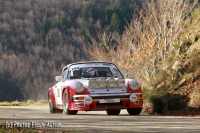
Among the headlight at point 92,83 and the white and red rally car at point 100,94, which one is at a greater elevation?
the headlight at point 92,83

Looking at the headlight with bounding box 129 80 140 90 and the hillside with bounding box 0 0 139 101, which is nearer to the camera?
the headlight with bounding box 129 80 140 90

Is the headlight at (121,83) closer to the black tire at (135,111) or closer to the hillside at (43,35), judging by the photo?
the black tire at (135,111)

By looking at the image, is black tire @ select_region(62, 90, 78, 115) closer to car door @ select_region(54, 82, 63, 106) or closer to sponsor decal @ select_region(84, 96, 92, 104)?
car door @ select_region(54, 82, 63, 106)

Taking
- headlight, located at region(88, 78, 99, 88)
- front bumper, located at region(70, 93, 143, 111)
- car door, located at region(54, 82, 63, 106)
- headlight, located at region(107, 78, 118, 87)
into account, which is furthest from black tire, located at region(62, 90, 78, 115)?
headlight, located at region(107, 78, 118, 87)

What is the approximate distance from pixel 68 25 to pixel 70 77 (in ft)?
473

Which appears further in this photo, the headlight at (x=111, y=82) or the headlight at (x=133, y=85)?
the headlight at (x=133, y=85)

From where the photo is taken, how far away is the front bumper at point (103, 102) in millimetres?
15891

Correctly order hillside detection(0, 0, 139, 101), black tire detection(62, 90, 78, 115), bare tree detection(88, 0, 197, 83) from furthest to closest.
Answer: hillside detection(0, 0, 139, 101), bare tree detection(88, 0, 197, 83), black tire detection(62, 90, 78, 115)

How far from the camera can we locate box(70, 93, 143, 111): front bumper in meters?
15.9

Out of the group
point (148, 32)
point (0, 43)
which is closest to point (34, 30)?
point (0, 43)

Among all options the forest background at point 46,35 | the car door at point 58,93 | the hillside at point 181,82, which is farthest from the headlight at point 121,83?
the forest background at point 46,35

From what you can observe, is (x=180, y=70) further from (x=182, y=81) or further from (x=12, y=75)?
(x=12, y=75)

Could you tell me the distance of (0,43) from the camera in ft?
481

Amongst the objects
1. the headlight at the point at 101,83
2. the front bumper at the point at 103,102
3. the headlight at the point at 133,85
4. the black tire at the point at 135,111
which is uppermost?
the headlight at the point at 101,83
